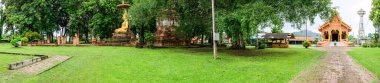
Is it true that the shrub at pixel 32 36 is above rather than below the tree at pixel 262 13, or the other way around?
below

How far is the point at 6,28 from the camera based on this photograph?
51250mm

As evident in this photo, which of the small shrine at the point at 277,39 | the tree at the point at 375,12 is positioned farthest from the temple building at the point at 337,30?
the small shrine at the point at 277,39

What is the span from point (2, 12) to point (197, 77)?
44.6 m

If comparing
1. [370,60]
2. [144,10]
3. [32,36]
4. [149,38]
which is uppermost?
[144,10]

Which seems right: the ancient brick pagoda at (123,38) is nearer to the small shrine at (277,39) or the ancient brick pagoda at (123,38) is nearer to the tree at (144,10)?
the tree at (144,10)

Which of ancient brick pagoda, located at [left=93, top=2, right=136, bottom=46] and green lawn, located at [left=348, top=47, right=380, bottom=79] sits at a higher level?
ancient brick pagoda, located at [left=93, top=2, right=136, bottom=46]

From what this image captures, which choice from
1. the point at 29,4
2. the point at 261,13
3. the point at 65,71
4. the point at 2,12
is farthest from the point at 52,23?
the point at 65,71

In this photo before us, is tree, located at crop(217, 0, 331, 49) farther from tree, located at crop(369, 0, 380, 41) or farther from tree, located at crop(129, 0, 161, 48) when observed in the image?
tree, located at crop(369, 0, 380, 41)

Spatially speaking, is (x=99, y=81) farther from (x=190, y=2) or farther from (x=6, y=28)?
(x=6, y=28)

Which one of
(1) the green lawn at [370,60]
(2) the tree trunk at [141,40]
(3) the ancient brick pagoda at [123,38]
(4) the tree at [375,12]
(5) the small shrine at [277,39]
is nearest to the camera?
(1) the green lawn at [370,60]

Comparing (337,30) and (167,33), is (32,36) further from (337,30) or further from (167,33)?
(337,30)

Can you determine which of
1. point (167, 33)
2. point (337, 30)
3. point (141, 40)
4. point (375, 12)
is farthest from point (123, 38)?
point (337, 30)

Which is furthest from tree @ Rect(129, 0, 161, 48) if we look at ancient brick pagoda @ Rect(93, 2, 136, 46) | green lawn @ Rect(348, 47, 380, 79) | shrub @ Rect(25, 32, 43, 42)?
shrub @ Rect(25, 32, 43, 42)

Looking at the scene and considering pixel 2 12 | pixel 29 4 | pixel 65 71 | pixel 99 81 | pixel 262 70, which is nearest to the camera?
pixel 99 81
